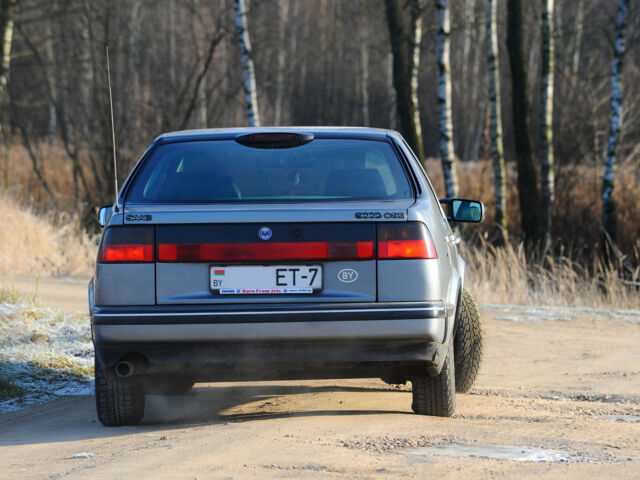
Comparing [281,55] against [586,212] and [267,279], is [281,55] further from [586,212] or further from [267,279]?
[267,279]

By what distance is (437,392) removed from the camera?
5.15m

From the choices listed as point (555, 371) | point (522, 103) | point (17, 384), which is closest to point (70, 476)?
point (17, 384)

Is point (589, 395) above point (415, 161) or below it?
below

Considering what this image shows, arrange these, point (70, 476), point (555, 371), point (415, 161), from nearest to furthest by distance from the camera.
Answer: point (70, 476) → point (415, 161) → point (555, 371)

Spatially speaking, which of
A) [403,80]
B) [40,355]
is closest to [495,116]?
[403,80]

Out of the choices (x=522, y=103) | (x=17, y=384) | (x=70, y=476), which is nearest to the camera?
(x=70, y=476)

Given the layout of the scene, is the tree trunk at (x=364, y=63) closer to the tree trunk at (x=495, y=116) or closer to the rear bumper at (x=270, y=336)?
the tree trunk at (x=495, y=116)

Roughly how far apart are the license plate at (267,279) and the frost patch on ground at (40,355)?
2.36m

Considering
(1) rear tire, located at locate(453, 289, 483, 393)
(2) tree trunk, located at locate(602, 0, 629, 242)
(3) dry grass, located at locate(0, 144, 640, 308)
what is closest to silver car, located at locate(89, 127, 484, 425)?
(1) rear tire, located at locate(453, 289, 483, 393)

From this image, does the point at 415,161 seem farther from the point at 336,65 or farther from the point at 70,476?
the point at 336,65

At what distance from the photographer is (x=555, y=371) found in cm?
754

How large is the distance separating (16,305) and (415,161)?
5375 mm

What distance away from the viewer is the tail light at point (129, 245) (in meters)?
4.64

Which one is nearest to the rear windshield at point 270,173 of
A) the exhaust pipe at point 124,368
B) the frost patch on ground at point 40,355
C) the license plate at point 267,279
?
the license plate at point 267,279
